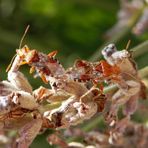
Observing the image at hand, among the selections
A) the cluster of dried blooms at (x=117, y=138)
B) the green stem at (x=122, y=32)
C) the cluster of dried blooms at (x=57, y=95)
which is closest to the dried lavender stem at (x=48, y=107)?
the cluster of dried blooms at (x=57, y=95)

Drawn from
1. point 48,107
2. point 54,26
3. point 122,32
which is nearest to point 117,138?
point 48,107

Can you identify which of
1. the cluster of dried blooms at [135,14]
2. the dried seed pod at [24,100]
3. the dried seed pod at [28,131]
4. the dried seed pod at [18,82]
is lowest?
the dried seed pod at [28,131]

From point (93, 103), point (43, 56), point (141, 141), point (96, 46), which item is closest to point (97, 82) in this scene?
point (93, 103)

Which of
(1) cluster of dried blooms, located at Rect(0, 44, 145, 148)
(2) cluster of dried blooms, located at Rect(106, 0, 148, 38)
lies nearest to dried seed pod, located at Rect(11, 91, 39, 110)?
(1) cluster of dried blooms, located at Rect(0, 44, 145, 148)

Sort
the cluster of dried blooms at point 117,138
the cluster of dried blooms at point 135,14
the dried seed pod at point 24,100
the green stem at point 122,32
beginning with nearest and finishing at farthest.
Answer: the dried seed pod at point 24,100, the cluster of dried blooms at point 117,138, the cluster of dried blooms at point 135,14, the green stem at point 122,32

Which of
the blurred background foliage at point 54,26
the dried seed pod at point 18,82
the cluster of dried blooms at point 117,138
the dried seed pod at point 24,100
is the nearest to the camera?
the dried seed pod at point 24,100

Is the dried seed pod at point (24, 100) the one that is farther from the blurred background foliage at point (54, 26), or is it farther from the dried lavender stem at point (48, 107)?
the blurred background foliage at point (54, 26)

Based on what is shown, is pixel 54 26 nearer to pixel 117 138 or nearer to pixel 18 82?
pixel 117 138
